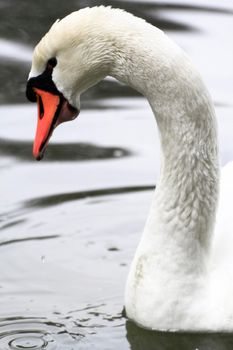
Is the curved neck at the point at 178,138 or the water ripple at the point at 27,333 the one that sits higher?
the curved neck at the point at 178,138

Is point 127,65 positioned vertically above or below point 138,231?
above

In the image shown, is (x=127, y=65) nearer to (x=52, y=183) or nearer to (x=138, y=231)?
(x=138, y=231)

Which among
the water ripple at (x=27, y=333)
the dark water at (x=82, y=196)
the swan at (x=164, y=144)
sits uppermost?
the swan at (x=164, y=144)

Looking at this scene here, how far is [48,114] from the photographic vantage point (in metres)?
6.58

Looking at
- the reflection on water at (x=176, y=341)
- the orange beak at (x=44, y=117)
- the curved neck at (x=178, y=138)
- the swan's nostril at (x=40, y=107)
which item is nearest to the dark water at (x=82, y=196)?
the reflection on water at (x=176, y=341)

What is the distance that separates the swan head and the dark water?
0.87 m

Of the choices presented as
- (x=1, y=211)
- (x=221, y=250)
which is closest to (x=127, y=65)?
(x=221, y=250)

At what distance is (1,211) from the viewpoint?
8250 mm

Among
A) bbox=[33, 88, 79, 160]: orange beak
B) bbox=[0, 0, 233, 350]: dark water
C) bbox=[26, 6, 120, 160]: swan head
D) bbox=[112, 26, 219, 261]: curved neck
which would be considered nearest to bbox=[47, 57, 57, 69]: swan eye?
bbox=[26, 6, 120, 160]: swan head

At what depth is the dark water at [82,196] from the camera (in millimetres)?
6871

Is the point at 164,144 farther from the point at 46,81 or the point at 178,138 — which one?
the point at 46,81

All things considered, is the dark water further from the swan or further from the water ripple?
the swan

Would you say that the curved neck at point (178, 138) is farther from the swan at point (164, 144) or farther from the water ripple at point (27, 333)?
the water ripple at point (27, 333)

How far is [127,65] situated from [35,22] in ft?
17.3
